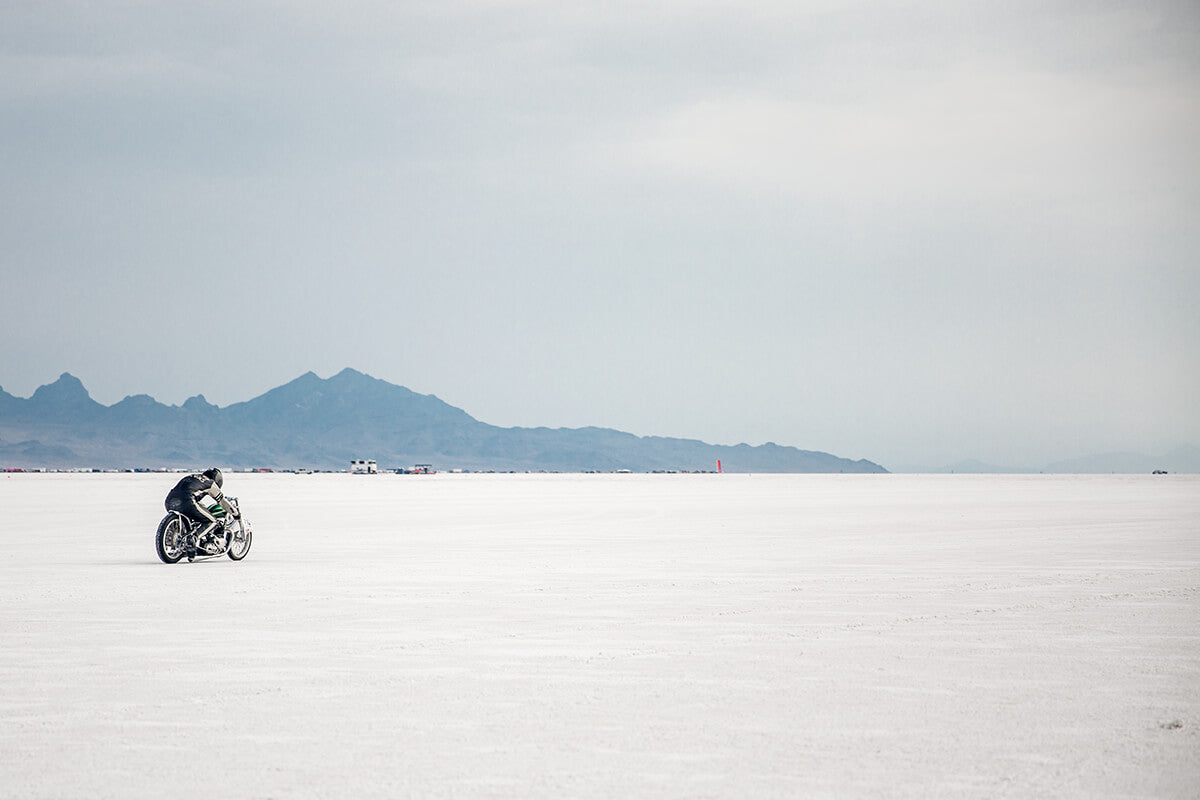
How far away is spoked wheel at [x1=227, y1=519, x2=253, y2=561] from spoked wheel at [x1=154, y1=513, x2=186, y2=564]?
90 centimetres

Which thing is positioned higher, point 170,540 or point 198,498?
point 198,498

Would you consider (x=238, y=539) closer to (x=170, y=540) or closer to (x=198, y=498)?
(x=198, y=498)

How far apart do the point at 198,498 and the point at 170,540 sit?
97 cm

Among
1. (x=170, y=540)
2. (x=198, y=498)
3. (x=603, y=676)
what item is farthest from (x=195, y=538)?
(x=603, y=676)

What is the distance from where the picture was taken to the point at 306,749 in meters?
7.95

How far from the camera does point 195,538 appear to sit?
76.0ft

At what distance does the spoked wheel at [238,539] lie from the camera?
23.8 metres

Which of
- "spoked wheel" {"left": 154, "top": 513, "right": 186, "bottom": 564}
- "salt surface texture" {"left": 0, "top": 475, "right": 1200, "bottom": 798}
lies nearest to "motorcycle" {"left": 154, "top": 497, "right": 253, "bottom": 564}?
"spoked wheel" {"left": 154, "top": 513, "right": 186, "bottom": 564}

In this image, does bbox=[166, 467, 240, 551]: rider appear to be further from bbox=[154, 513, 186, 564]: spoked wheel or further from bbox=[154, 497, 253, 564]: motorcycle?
bbox=[154, 513, 186, 564]: spoked wheel

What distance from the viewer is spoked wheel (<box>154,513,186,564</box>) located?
22.8 metres

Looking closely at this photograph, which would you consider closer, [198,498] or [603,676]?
[603,676]

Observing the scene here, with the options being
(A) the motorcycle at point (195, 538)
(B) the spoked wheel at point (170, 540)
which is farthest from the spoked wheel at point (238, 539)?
(B) the spoked wheel at point (170, 540)

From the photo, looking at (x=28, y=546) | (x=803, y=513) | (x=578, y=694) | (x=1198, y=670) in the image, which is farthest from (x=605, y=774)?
(x=803, y=513)

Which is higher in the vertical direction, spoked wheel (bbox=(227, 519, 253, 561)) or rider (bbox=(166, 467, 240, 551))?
rider (bbox=(166, 467, 240, 551))
